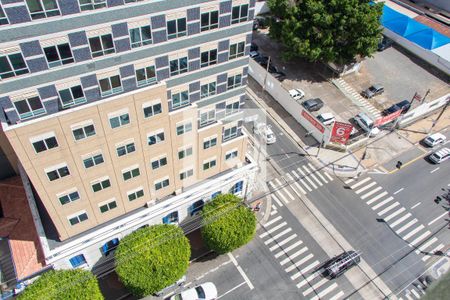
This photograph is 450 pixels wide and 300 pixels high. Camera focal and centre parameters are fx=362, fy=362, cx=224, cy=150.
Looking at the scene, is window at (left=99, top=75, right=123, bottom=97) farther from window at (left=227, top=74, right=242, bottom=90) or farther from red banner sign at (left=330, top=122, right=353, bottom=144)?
red banner sign at (left=330, top=122, right=353, bottom=144)

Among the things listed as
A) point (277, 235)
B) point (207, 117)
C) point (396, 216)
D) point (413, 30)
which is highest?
point (413, 30)

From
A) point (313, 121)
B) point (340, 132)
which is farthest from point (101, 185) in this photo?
point (340, 132)

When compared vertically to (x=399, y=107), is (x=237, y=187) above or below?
below

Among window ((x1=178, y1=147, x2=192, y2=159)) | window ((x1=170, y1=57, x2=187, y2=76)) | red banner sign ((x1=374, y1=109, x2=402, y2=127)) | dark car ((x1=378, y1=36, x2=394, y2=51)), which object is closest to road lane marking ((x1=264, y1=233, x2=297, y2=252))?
window ((x1=178, y1=147, x2=192, y2=159))

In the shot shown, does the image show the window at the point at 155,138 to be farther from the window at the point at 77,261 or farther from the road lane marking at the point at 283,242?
the road lane marking at the point at 283,242

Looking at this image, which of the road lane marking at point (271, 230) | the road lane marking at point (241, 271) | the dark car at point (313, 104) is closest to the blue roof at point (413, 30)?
the dark car at point (313, 104)

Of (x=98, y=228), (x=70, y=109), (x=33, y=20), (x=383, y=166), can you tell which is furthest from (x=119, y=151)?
(x=383, y=166)

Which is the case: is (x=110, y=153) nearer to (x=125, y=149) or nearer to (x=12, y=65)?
(x=125, y=149)
